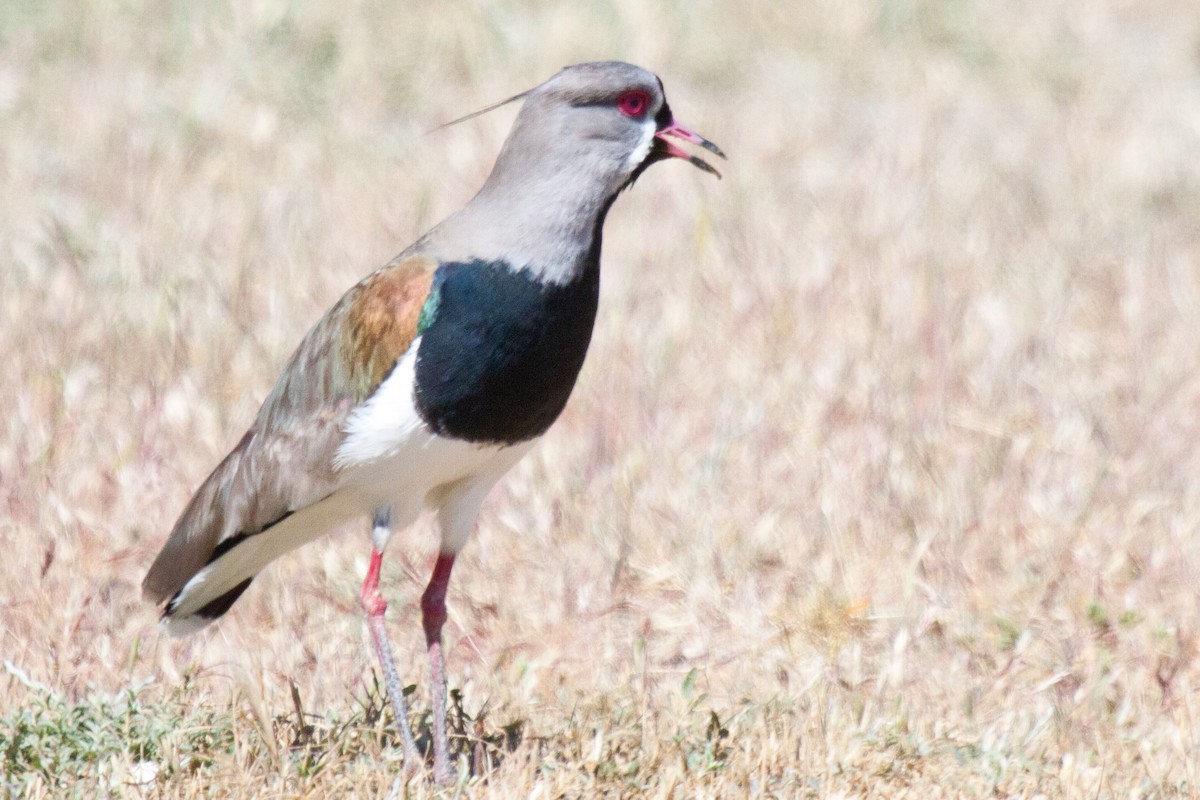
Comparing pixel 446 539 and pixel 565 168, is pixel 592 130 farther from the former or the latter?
pixel 446 539

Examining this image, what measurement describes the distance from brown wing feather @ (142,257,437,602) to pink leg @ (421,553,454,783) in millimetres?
402

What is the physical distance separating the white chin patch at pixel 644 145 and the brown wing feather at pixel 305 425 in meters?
0.55

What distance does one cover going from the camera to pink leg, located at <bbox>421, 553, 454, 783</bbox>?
4.29m

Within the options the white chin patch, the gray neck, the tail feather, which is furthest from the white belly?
the white chin patch

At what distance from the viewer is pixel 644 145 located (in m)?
4.49

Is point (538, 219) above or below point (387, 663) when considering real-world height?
above

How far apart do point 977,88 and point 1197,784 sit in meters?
5.92

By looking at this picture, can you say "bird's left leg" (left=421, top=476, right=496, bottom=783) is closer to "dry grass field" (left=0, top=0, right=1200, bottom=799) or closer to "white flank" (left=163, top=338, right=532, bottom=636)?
"white flank" (left=163, top=338, right=532, bottom=636)

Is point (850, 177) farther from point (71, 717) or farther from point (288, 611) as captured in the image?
point (71, 717)

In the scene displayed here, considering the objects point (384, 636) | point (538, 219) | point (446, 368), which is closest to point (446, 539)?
point (384, 636)

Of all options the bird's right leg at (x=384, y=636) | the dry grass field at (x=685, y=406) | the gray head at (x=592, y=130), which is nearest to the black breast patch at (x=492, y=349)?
the gray head at (x=592, y=130)

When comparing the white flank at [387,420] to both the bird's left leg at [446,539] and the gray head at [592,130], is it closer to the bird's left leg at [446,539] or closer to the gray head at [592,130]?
the bird's left leg at [446,539]

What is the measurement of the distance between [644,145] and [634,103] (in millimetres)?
108

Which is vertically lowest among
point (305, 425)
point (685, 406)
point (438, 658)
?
point (438, 658)
